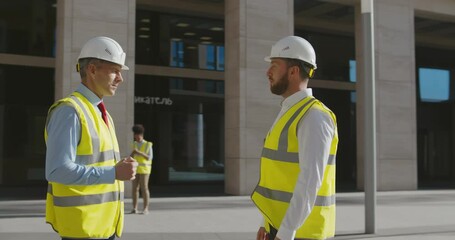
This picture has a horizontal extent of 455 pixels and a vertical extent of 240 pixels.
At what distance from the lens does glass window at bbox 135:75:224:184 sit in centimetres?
2183

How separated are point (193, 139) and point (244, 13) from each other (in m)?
7.48

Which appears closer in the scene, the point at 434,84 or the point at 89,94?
the point at 89,94

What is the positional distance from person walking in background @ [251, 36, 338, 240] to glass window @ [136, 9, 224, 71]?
1903cm

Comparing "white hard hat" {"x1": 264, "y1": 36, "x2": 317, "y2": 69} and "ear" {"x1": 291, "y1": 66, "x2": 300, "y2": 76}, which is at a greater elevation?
"white hard hat" {"x1": 264, "y1": 36, "x2": 317, "y2": 69}

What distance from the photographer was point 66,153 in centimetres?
271

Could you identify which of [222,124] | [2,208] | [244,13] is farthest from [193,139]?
[2,208]

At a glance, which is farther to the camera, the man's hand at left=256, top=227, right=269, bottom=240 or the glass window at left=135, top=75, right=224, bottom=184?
the glass window at left=135, top=75, right=224, bottom=184

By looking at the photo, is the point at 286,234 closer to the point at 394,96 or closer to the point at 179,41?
the point at 394,96

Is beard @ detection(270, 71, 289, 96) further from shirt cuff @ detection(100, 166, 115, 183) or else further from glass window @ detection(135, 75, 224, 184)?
glass window @ detection(135, 75, 224, 184)

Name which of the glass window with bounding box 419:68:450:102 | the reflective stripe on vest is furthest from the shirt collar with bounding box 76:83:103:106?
the glass window with bounding box 419:68:450:102

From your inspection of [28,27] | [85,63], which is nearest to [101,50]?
[85,63]

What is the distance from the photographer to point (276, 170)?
2887 millimetres

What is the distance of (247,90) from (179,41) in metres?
6.51

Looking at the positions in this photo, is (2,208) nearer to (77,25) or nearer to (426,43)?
(77,25)
